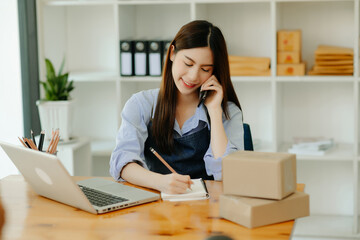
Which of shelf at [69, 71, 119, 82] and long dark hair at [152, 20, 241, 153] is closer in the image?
long dark hair at [152, 20, 241, 153]

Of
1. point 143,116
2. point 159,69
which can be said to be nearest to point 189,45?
point 143,116

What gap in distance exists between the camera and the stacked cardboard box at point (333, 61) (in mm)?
3230

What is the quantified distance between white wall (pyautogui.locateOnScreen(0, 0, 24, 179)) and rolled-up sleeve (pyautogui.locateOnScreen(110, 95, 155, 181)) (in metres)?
1.28

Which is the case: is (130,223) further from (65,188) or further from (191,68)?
(191,68)

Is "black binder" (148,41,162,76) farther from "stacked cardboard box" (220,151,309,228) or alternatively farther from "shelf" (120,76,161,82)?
"stacked cardboard box" (220,151,309,228)

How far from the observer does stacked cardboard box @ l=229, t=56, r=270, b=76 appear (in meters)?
→ 3.34

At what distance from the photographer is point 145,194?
5.50 feet

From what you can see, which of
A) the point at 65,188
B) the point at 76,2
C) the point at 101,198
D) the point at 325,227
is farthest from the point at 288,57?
the point at 65,188

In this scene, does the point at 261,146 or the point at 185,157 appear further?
the point at 261,146

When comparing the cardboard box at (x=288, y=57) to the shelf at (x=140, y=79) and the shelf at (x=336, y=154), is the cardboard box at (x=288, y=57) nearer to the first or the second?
the shelf at (x=336, y=154)

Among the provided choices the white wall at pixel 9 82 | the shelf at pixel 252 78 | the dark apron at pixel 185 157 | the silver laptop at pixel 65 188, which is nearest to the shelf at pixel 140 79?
the shelf at pixel 252 78

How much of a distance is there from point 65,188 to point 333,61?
7.21ft

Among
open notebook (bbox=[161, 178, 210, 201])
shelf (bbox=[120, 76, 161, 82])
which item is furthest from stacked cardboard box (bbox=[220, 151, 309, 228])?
shelf (bbox=[120, 76, 161, 82])

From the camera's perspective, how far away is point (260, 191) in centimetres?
141
